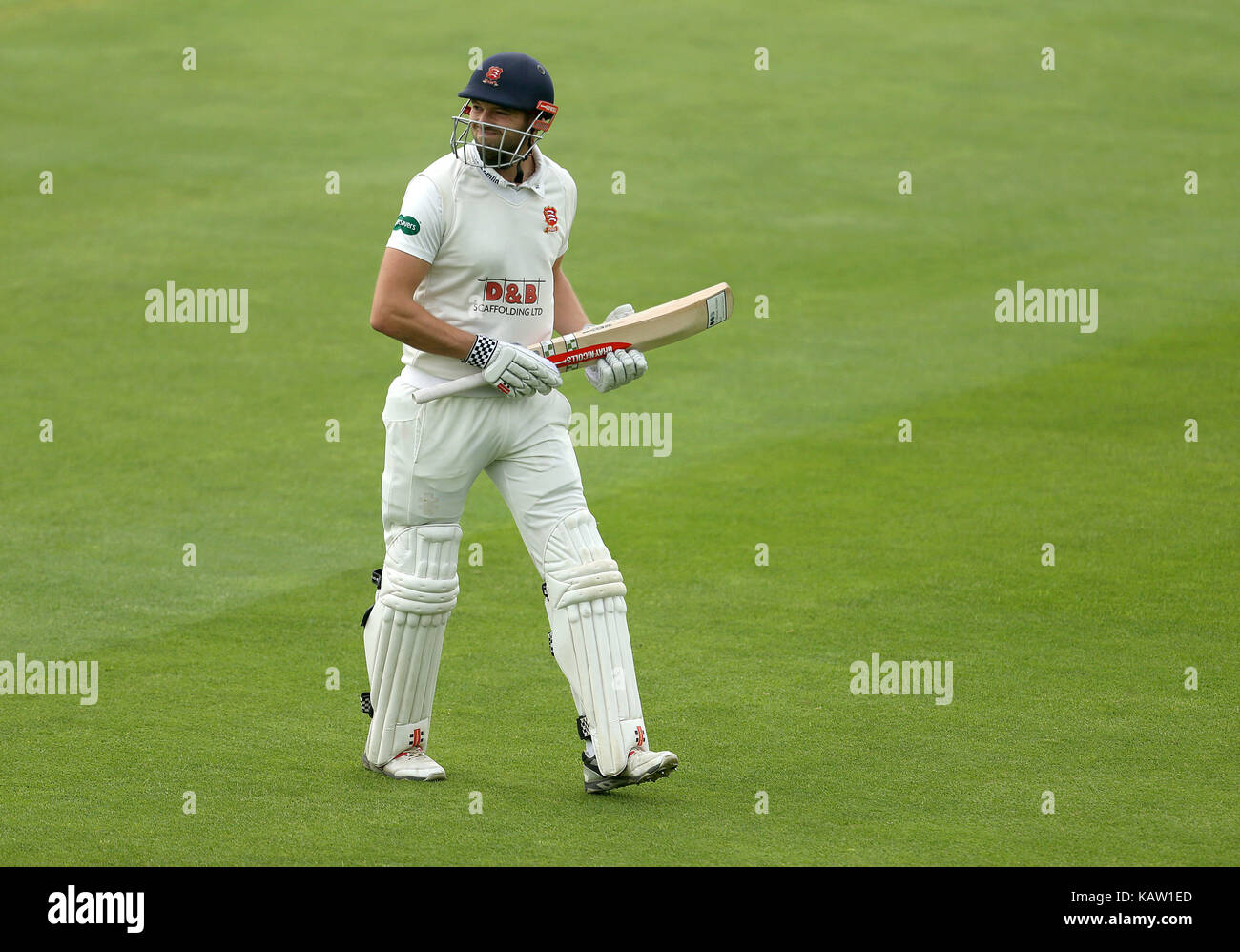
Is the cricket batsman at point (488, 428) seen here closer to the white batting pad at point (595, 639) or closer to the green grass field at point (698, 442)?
the white batting pad at point (595, 639)

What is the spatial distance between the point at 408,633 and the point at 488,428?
746 millimetres

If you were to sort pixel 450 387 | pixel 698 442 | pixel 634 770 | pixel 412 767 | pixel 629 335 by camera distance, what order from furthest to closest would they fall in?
1. pixel 698 442
2. pixel 629 335
3. pixel 412 767
4. pixel 450 387
5. pixel 634 770

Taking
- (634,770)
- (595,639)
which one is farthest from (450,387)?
(634,770)

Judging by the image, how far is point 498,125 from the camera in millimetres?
5387

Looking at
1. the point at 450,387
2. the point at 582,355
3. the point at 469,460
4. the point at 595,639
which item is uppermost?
the point at 582,355

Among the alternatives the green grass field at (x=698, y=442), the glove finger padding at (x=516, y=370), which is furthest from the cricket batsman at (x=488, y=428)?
the green grass field at (x=698, y=442)

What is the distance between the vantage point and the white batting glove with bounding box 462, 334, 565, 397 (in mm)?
5359

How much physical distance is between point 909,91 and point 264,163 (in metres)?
6.62

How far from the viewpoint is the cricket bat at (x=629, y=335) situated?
5.50 m

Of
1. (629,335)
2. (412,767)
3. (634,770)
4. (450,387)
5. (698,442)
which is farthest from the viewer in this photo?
(698,442)

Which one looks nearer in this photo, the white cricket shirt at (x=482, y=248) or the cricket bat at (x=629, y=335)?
the white cricket shirt at (x=482, y=248)

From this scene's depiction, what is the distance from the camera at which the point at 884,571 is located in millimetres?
7941

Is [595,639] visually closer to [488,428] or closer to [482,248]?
[488,428]

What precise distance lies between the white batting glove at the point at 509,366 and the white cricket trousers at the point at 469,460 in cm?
15
